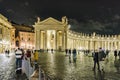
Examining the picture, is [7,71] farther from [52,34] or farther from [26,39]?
[26,39]

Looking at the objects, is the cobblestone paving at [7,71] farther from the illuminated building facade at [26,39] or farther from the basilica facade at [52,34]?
the illuminated building facade at [26,39]

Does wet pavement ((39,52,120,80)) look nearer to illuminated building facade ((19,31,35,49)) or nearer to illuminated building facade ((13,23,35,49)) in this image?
illuminated building facade ((13,23,35,49))

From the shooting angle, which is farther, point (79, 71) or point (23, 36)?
point (23, 36)

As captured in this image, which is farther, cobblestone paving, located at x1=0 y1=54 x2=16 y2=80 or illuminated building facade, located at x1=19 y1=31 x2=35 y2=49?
illuminated building facade, located at x1=19 y1=31 x2=35 y2=49

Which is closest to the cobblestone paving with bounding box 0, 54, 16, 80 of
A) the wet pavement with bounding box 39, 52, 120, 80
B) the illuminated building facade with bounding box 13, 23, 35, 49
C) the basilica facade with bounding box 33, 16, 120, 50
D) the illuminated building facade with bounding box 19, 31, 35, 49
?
the wet pavement with bounding box 39, 52, 120, 80

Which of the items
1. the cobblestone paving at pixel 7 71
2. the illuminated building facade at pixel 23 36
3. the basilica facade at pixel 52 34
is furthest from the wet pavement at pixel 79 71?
the illuminated building facade at pixel 23 36

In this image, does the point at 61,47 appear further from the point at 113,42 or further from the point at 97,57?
the point at 97,57

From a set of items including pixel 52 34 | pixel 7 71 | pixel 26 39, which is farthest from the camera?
pixel 26 39

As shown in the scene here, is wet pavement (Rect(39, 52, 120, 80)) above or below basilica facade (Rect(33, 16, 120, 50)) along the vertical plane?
below

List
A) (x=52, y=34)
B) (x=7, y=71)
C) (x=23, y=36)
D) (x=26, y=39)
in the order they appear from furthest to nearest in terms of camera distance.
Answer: (x=26, y=39) < (x=23, y=36) < (x=52, y=34) < (x=7, y=71)

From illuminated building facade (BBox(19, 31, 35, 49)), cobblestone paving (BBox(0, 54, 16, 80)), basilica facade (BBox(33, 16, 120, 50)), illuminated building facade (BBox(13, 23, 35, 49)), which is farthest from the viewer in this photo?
illuminated building facade (BBox(19, 31, 35, 49))

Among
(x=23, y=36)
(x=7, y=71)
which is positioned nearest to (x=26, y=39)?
(x=23, y=36)

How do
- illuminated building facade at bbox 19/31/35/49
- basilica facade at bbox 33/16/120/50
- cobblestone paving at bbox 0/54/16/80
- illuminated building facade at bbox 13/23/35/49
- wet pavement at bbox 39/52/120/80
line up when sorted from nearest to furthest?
wet pavement at bbox 39/52/120/80, cobblestone paving at bbox 0/54/16/80, basilica facade at bbox 33/16/120/50, illuminated building facade at bbox 13/23/35/49, illuminated building facade at bbox 19/31/35/49

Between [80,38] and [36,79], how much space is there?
167m
